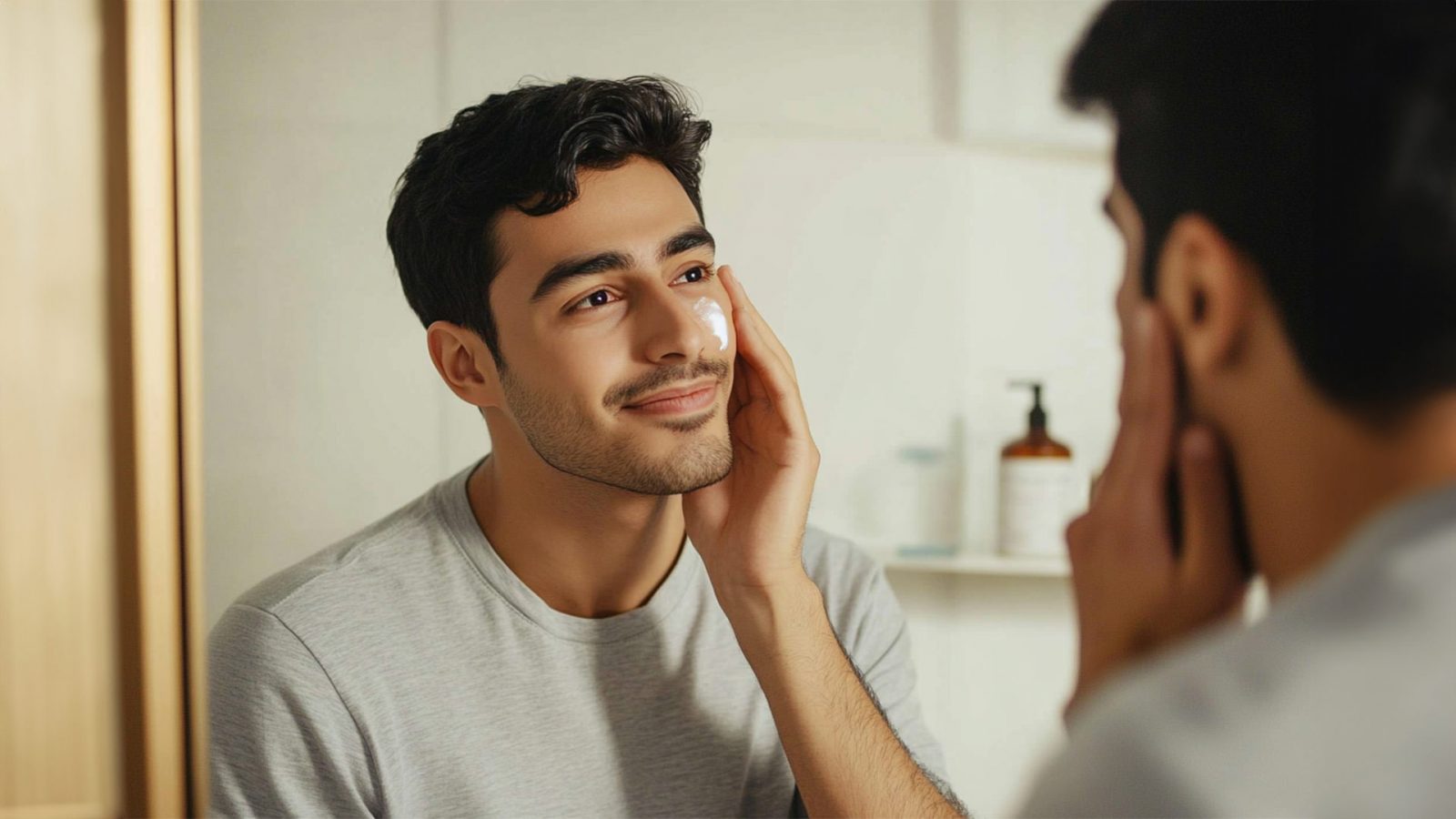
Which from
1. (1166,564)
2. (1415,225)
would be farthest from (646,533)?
(1415,225)

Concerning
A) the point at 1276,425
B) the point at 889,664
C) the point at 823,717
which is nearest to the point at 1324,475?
the point at 1276,425

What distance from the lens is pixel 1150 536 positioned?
1.27 ft

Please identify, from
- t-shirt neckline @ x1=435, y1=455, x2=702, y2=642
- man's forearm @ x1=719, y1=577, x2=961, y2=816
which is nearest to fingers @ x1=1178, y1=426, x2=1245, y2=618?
man's forearm @ x1=719, y1=577, x2=961, y2=816

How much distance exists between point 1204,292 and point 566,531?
1.94 feet

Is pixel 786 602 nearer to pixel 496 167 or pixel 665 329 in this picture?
pixel 665 329

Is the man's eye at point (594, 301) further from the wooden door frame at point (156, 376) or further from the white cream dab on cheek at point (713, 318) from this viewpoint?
the wooden door frame at point (156, 376)

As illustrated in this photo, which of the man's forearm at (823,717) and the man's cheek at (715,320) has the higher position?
the man's cheek at (715,320)

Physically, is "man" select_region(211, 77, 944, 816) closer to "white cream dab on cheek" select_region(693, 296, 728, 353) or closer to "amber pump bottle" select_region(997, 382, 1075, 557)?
"white cream dab on cheek" select_region(693, 296, 728, 353)

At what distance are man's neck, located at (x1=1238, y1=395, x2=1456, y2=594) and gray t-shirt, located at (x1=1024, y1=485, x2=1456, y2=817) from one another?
0.06 feet

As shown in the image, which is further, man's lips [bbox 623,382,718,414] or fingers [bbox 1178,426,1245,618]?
man's lips [bbox 623,382,718,414]

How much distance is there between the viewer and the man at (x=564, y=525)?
0.76 metres

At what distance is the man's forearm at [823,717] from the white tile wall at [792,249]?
6.6 inches

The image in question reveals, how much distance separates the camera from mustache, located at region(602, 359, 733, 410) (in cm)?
80

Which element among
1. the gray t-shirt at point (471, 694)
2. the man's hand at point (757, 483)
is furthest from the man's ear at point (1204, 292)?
the gray t-shirt at point (471, 694)
